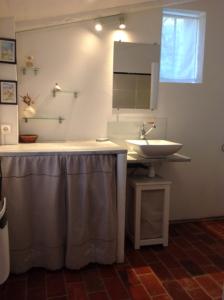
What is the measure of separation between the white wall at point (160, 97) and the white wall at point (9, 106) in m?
0.21

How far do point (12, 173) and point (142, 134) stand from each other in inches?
55.0

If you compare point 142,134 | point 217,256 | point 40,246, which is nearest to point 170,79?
point 142,134

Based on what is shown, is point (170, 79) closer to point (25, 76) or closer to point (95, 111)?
point (95, 111)

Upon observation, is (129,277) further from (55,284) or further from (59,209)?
(59,209)

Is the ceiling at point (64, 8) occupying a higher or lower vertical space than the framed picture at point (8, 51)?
higher

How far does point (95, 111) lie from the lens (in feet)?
9.43

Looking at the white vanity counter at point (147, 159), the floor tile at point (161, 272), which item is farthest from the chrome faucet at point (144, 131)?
the floor tile at point (161, 272)

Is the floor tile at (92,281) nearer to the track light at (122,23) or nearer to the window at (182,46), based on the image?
the window at (182,46)

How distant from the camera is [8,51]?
2385 millimetres

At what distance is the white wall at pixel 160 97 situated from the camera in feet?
8.84

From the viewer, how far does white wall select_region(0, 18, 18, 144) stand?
2359 millimetres

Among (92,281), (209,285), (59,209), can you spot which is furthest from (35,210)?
(209,285)

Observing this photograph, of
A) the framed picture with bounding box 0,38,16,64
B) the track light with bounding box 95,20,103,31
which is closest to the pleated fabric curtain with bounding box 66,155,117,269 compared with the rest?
the framed picture with bounding box 0,38,16,64

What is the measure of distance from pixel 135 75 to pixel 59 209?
1.54 meters
